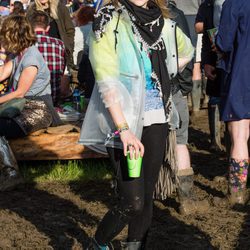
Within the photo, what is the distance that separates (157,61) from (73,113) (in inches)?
153

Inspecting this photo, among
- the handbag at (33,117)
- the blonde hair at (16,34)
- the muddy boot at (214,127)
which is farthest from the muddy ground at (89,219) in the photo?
the blonde hair at (16,34)

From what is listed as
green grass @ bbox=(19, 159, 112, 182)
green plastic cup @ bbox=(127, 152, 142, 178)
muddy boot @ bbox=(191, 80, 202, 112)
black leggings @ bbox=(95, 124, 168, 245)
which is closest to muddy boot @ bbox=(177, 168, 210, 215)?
green grass @ bbox=(19, 159, 112, 182)

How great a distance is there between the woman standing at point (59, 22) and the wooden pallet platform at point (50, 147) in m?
→ 2.79

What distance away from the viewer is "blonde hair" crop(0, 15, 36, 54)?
6.05 meters

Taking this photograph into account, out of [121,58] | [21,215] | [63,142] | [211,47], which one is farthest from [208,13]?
[121,58]

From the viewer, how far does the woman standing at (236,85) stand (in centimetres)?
486

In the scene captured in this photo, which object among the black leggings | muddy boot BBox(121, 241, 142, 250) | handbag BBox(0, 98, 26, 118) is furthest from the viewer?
handbag BBox(0, 98, 26, 118)

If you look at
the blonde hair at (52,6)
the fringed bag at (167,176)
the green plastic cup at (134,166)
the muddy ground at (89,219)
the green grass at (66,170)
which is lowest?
the muddy ground at (89,219)

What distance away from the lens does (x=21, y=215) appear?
5082mm

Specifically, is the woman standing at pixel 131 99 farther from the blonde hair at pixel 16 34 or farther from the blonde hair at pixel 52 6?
the blonde hair at pixel 52 6

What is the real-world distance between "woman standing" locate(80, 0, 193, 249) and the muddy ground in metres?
0.96

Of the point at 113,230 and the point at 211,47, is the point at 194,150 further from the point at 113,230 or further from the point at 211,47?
the point at 113,230

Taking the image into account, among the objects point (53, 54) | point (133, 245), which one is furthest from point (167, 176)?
point (53, 54)

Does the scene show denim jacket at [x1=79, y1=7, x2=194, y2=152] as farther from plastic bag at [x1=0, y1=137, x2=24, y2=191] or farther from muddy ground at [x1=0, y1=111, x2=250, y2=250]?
plastic bag at [x1=0, y1=137, x2=24, y2=191]
